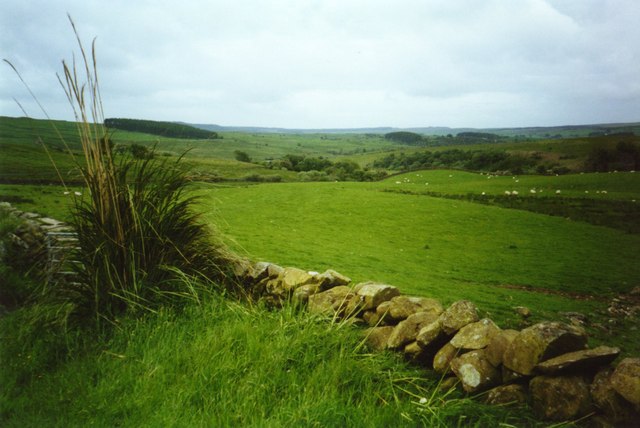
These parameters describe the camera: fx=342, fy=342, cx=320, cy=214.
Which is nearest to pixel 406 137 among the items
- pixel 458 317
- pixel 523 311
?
pixel 523 311

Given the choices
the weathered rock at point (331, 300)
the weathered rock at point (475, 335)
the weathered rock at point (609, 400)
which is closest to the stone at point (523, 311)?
the weathered rock at point (475, 335)

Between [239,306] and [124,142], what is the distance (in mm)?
2980

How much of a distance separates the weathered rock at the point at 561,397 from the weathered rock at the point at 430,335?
866 millimetres

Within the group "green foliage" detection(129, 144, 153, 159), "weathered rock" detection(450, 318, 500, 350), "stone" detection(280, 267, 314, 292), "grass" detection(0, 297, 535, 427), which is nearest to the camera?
"grass" detection(0, 297, 535, 427)

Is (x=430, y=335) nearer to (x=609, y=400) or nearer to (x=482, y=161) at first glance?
(x=609, y=400)

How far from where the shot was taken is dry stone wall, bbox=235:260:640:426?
2.31m

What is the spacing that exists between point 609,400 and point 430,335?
1323 millimetres

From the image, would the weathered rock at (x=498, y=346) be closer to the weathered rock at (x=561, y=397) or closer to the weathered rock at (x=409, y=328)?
the weathered rock at (x=561, y=397)

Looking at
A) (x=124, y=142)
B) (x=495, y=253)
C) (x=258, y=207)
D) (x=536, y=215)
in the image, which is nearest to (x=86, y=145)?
(x=124, y=142)

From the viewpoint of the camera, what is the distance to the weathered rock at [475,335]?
297 cm

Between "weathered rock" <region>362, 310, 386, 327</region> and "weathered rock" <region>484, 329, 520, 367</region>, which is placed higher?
"weathered rock" <region>484, 329, 520, 367</region>

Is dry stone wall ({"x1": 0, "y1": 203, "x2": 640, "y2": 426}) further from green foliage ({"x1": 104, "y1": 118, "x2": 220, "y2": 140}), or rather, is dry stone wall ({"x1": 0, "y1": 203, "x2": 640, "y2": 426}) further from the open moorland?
green foliage ({"x1": 104, "y1": 118, "x2": 220, "y2": 140})

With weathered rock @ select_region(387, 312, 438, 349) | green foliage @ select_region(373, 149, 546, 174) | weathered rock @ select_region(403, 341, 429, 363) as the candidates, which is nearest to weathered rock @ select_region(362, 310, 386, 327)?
weathered rock @ select_region(387, 312, 438, 349)

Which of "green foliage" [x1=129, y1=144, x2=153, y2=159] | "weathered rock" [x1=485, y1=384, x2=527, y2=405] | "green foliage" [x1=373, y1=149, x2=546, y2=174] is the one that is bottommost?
"weathered rock" [x1=485, y1=384, x2=527, y2=405]
